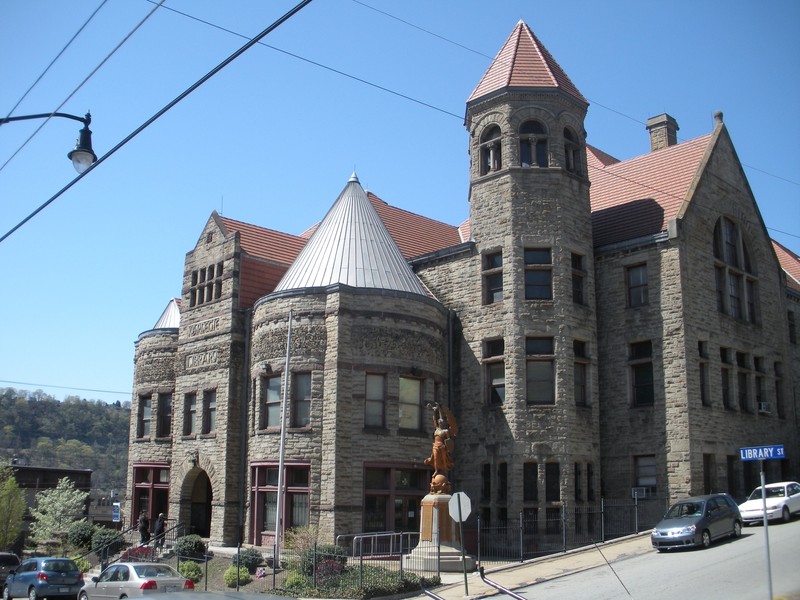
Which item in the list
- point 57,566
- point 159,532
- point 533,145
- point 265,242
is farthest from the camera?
point 265,242

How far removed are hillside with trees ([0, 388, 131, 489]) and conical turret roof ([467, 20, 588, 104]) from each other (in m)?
131

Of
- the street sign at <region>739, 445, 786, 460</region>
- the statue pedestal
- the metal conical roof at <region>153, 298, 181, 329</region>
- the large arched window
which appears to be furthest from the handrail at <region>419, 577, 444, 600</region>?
the metal conical roof at <region>153, 298, 181, 329</region>

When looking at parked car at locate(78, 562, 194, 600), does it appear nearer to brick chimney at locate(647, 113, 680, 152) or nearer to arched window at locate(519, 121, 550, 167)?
arched window at locate(519, 121, 550, 167)

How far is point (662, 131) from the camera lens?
41.4 meters

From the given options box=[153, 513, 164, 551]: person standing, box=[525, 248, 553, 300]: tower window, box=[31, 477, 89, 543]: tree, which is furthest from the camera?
box=[31, 477, 89, 543]: tree

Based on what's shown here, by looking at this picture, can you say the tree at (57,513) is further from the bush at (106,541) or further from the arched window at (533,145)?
the arched window at (533,145)

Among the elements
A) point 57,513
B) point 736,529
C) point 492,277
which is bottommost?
point 57,513

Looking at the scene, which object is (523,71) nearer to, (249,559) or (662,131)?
(662,131)

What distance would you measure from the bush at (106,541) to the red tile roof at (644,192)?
22.5 m

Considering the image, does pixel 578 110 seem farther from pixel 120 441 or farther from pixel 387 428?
pixel 120 441

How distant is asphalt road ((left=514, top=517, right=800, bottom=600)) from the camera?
17.6 m

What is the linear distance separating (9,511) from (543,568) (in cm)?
2896

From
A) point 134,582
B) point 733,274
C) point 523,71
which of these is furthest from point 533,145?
point 134,582

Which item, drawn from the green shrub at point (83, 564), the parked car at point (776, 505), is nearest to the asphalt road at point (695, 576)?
the parked car at point (776, 505)
